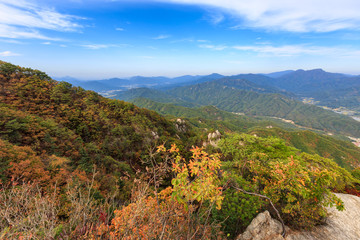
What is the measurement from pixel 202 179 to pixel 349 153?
14820 centimetres

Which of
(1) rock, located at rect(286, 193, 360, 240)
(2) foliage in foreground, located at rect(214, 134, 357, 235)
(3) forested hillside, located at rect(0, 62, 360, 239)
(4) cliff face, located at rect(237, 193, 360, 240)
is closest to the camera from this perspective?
(3) forested hillside, located at rect(0, 62, 360, 239)

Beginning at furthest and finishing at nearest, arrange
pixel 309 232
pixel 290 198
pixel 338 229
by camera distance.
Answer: pixel 338 229 < pixel 309 232 < pixel 290 198

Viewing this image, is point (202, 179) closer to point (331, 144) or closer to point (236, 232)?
point (236, 232)

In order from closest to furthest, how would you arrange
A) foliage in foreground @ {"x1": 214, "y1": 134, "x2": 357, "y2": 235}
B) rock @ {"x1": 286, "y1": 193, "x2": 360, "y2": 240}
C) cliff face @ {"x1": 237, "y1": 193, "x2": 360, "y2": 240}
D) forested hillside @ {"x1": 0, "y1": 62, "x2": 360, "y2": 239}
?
forested hillside @ {"x1": 0, "y1": 62, "x2": 360, "y2": 239}, foliage in foreground @ {"x1": 214, "y1": 134, "x2": 357, "y2": 235}, cliff face @ {"x1": 237, "y1": 193, "x2": 360, "y2": 240}, rock @ {"x1": 286, "y1": 193, "x2": 360, "y2": 240}

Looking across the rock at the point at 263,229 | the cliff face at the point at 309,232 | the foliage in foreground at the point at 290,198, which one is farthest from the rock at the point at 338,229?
the rock at the point at 263,229

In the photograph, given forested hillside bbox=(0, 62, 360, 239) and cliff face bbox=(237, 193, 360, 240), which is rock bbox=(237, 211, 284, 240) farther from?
forested hillside bbox=(0, 62, 360, 239)

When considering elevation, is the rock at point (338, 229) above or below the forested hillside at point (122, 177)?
below

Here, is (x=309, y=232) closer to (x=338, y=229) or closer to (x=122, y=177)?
(x=338, y=229)

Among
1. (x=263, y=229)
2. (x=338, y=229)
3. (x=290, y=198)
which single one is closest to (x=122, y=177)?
(x=263, y=229)

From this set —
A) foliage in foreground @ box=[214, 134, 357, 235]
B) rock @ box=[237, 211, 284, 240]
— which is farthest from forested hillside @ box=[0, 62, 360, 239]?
rock @ box=[237, 211, 284, 240]

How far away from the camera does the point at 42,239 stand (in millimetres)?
3832

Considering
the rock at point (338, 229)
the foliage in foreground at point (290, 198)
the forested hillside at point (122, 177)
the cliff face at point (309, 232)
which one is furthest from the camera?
the rock at point (338, 229)

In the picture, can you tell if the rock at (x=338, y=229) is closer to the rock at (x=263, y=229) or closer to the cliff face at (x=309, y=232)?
the cliff face at (x=309, y=232)

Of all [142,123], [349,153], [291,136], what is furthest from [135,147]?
[349,153]
